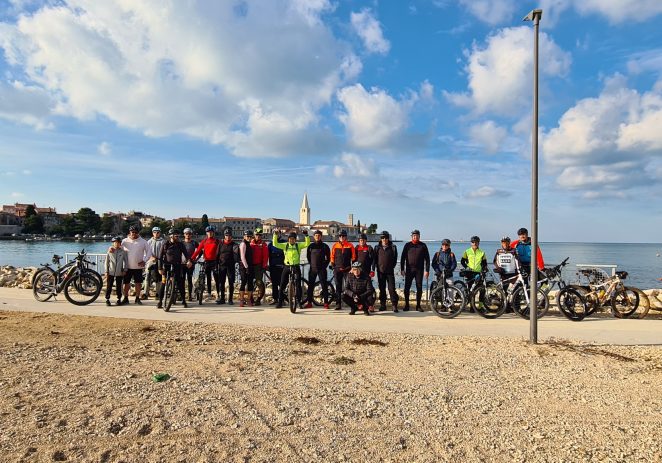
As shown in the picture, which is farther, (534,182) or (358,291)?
(358,291)

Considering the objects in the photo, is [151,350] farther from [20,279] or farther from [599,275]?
[20,279]

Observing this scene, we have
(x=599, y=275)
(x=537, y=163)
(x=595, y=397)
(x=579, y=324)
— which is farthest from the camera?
(x=599, y=275)

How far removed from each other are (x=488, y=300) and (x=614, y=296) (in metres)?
2.58

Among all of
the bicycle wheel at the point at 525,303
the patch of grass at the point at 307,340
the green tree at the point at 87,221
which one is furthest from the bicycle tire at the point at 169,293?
the green tree at the point at 87,221

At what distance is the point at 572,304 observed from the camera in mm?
8977

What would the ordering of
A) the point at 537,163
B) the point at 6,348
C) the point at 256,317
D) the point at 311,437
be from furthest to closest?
the point at 256,317 → the point at 537,163 → the point at 6,348 → the point at 311,437

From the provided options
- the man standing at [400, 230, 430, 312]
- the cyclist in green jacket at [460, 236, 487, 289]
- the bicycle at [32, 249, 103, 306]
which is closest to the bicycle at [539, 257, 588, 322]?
the cyclist in green jacket at [460, 236, 487, 289]

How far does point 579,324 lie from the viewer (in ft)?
27.9

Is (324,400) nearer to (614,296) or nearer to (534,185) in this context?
(534,185)

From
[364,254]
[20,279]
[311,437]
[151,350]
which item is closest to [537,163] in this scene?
[364,254]

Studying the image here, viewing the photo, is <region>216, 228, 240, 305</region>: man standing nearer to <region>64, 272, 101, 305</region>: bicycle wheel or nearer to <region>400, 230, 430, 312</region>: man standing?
<region>64, 272, 101, 305</region>: bicycle wheel

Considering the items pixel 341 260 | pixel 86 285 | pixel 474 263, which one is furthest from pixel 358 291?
pixel 86 285

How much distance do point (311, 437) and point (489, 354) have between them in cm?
350

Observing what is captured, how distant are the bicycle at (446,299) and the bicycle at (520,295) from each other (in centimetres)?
92
